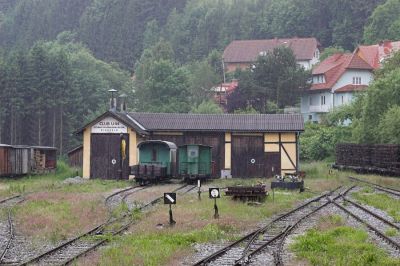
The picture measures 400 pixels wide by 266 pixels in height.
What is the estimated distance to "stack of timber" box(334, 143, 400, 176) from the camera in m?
38.3

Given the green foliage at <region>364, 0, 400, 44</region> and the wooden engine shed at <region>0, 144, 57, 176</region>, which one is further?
the green foliage at <region>364, 0, 400, 44</region>

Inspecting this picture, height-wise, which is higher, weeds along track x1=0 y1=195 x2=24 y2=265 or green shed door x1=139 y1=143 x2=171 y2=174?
green shed door x1=139 y1=143 x2=171 y2=174

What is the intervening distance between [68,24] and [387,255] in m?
166

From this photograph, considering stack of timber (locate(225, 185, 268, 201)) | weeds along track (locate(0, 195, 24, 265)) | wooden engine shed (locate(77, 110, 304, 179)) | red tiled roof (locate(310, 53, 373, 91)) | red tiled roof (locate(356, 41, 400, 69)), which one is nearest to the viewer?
weeds along track (locate(0, 195, 24, 265))

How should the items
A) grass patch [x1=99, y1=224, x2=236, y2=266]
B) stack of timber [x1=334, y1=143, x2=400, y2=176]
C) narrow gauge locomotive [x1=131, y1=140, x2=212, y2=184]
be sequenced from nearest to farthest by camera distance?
grass patch [x1=99, y1=224, x2=236, y2=266] → narrow gauge locomotive [x1=131, y1=140, x2=212, y2=184] → stack of timber [x1=334, y1=143, x2=400, y2=176]

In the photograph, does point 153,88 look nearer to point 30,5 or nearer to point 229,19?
point 229,19

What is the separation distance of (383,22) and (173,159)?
7868 centimetres

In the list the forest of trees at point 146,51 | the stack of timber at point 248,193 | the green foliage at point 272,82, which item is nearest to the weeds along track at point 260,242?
the stack of timber at point 248,193

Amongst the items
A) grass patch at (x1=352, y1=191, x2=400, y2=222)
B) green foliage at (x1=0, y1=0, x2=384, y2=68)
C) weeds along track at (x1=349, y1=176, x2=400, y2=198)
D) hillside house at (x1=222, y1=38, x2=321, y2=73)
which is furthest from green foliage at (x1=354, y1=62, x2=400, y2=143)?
hillside house at (x1=222, y1=38, x2=321, y2=73)

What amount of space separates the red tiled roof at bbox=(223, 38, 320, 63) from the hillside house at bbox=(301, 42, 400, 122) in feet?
88.2

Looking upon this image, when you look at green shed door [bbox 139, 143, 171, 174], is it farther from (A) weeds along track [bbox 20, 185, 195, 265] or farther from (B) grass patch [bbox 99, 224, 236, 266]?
(B) grass patch [bbox 99, 224, 236, 266]

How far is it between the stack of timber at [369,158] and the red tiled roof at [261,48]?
65.9 m

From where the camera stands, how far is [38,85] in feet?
234

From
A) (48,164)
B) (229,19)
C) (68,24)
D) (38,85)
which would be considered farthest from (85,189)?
(68,24)
